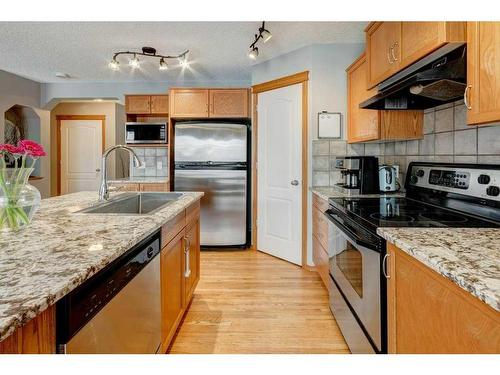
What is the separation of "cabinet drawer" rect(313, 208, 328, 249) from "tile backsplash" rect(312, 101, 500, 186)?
415 mm

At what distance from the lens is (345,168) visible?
2822mm

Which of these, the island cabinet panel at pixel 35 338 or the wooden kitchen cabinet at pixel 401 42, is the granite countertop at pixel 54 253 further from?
the wooden kitchen cabinet at pixel 401 42

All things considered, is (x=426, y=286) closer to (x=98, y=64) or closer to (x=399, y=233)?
(x=399, y=233)

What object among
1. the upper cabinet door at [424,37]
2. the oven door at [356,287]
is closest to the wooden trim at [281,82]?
the upper cabinet door at [424,37]

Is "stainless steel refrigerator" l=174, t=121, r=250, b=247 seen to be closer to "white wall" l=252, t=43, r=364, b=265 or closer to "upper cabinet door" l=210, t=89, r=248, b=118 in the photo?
"upper cabinet door" l=210, t=89, r=248, b=118

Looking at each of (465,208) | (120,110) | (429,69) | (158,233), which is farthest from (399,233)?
(120,110)

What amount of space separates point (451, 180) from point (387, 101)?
2.27ft

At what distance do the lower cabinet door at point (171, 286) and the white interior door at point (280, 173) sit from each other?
5.77 feet

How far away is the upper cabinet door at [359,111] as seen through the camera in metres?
2.58

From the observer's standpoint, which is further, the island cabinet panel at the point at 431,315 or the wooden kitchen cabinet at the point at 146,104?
the wooden kitchen cabinet at the point at 146,104

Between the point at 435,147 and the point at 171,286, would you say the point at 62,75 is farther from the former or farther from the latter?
the point at 435,147

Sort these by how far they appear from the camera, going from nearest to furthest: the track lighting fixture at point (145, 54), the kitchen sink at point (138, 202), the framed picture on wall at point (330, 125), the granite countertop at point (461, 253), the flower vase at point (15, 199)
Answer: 1. the granite countertop at point (461, 253)
2. the flower vase at point (15, 199)
3. the kitchen sink at point (138, 202)
4. the framed picture on wall at point (330, 125)
5. the track lighting fixture at point (145, 54)
